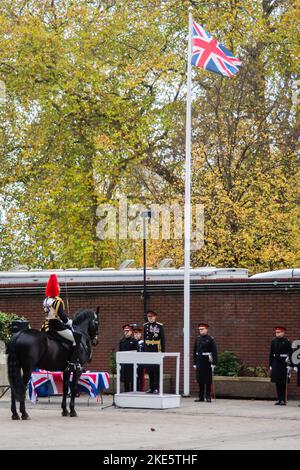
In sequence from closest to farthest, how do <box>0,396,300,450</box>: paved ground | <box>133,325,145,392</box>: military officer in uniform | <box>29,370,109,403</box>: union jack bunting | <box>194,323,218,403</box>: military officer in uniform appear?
1. <box>0,396,300,450</box>: paved ground
2. <box>29,370,109,403</box>: union jack bunting
3. <box>194,323,218,403</box>: military officer in uniform
4. <box>133,325,145,392</box>: military officer in uniform

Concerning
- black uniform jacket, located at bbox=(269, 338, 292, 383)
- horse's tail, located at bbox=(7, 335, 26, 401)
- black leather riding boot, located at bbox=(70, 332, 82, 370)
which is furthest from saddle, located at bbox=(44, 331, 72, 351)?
black uniform jacket, located at bbox=(269, 338, 292, 383)

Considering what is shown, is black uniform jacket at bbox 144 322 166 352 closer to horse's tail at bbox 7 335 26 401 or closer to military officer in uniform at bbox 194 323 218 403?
military officer in uniform at bbox 194 323 218 403

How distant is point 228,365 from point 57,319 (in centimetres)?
750

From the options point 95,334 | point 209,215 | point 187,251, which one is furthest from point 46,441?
point 209,215

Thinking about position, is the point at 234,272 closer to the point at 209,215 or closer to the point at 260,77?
the point at 209,215

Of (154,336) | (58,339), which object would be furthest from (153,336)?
(58,339)

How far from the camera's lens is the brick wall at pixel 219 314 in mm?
28219

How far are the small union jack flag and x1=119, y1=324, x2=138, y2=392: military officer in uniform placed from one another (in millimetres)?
6991

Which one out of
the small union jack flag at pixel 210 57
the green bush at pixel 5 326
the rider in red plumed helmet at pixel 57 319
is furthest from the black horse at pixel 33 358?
the small union jack flag at pixel 210 57

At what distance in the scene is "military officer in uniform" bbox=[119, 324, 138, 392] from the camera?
26719 millimetres

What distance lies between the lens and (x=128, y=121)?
147ft

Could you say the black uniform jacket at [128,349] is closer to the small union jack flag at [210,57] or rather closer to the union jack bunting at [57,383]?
the union jack bunting at [57,383]

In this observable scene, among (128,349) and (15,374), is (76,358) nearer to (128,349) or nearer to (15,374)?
(15,374)

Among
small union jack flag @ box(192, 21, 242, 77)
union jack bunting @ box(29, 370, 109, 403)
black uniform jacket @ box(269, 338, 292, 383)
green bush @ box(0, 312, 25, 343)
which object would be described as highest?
small union jack flag @ box(192, 21, 242, 77)
